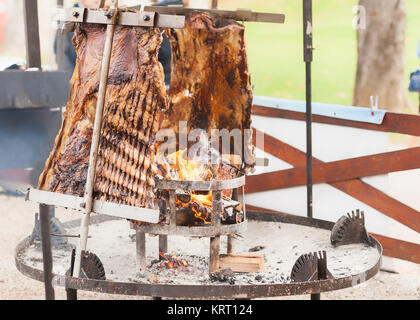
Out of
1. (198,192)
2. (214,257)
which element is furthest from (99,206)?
(198,192)

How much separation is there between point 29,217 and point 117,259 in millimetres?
3461

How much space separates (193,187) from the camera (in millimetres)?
2961

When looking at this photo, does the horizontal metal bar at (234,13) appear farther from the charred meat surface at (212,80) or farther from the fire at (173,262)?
the fire at (173,262)

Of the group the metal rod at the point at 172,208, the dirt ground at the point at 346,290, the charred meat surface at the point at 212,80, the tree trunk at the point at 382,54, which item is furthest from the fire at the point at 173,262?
the tree trunk at the point at 382,54

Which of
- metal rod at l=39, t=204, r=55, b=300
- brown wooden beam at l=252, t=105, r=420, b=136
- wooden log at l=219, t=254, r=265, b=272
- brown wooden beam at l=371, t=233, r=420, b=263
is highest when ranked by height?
brown wooden beam at l=252, t=105, r=420, b=136

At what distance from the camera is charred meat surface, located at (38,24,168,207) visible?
8.68ft

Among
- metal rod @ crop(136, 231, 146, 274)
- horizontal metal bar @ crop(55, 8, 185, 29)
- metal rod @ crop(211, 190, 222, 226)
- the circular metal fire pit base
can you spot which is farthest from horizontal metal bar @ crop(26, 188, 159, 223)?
horizontal metal bar @ crop(55, 8, 185, 29)

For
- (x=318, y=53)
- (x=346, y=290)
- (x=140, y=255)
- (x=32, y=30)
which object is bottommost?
(x=346, y=290)

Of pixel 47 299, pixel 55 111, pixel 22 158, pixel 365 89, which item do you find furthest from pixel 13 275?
pixel 365 89

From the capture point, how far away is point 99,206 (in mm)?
2611

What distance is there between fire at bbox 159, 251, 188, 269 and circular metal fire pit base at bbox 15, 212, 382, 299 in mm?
→ 95

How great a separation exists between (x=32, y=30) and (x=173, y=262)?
4.78 ft

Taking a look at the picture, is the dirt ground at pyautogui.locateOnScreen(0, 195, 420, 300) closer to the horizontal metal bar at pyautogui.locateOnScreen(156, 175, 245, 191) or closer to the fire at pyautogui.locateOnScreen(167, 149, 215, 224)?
the fire at pyautogui.locateOnScreen(167, 149, 215, 224)

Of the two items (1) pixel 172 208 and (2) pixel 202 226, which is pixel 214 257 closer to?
(2) pixel 202 226
